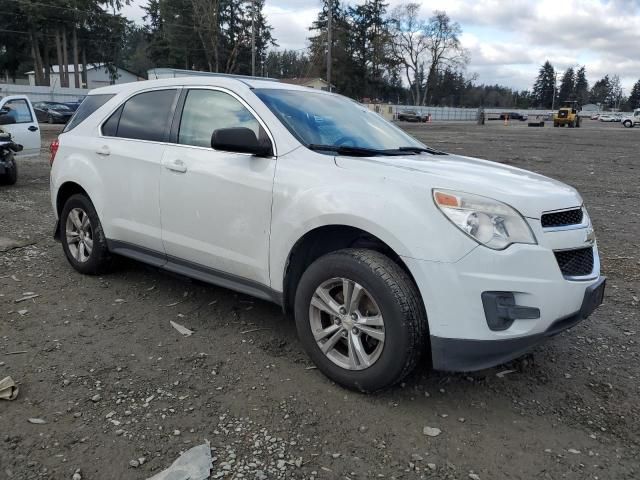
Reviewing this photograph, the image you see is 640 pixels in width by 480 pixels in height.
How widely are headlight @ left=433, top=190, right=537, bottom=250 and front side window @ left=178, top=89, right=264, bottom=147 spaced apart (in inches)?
60.5

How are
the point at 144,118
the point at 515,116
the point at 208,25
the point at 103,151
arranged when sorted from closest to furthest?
the point at 144,118, the point at 103,151, the point at 208,25, the point at 515,116

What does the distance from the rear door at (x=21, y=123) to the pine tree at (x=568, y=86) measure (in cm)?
14441

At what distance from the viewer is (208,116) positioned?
4.12 m

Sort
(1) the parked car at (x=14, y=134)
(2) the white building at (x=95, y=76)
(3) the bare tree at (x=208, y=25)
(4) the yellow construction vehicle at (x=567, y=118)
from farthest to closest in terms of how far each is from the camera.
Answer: (2) the white building at (x=95, y=76) < (3) the bare tree at (x=208, y=25) < (4) the yellow construction vehicle at (x=567, y=118) < (1) the parked car at (x=14, y=134)

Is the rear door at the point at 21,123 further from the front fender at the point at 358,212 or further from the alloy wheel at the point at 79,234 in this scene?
the front fender at the point at 358,212

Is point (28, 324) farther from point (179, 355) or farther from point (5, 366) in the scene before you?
point (179, 355)

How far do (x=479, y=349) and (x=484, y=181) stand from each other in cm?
92

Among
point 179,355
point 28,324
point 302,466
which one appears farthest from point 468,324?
point 28,324

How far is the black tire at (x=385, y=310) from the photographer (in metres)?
2.92

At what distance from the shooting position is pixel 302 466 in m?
2.63

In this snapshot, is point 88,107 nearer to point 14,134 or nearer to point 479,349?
point 479,349

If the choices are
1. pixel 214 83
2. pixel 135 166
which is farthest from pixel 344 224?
pixel 135 166

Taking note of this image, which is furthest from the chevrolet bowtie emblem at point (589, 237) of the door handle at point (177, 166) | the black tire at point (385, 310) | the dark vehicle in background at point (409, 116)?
the dark vehicle in background at point (409, 116)

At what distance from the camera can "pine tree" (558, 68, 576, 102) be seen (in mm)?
137375
